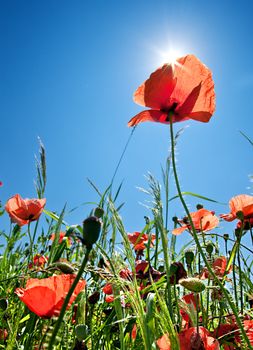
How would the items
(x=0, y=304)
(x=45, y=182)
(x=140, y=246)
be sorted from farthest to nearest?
(x=140, y=246)
(x=45, y=182)
(x=0, y=304)

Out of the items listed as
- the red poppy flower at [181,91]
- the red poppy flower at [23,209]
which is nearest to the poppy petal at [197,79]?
the red poppy flower at [181,91]

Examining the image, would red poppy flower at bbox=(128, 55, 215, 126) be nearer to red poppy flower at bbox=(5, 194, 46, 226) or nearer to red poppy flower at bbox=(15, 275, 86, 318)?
red poppy flower at bbox=(15, 275, 86, 318)

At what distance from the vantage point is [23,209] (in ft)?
6.06

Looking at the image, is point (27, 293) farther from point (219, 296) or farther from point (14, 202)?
point (14, 202)

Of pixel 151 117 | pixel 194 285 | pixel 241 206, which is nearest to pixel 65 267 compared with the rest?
pixel 194 285

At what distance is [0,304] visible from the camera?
45.6 inches

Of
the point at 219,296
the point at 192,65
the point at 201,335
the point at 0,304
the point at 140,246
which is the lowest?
the point at 201,335

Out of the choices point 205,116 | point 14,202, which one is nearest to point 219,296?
point 205,116

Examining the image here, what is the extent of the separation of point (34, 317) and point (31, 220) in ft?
3.20

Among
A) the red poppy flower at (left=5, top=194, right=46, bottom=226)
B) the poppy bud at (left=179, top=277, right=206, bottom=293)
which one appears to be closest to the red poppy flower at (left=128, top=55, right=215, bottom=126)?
the poppy bud at (left=179, top=277, right=206, bottom=293)

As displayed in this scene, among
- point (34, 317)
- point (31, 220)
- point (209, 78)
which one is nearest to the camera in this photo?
point (34, 317)

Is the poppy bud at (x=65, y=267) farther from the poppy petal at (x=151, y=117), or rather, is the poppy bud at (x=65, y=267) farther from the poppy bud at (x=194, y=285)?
the poppy petal at (x=151, y=117)

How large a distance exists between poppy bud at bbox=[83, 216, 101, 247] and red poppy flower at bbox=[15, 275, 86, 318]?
0.30 m

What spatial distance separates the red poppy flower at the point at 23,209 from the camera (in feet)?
5.82
